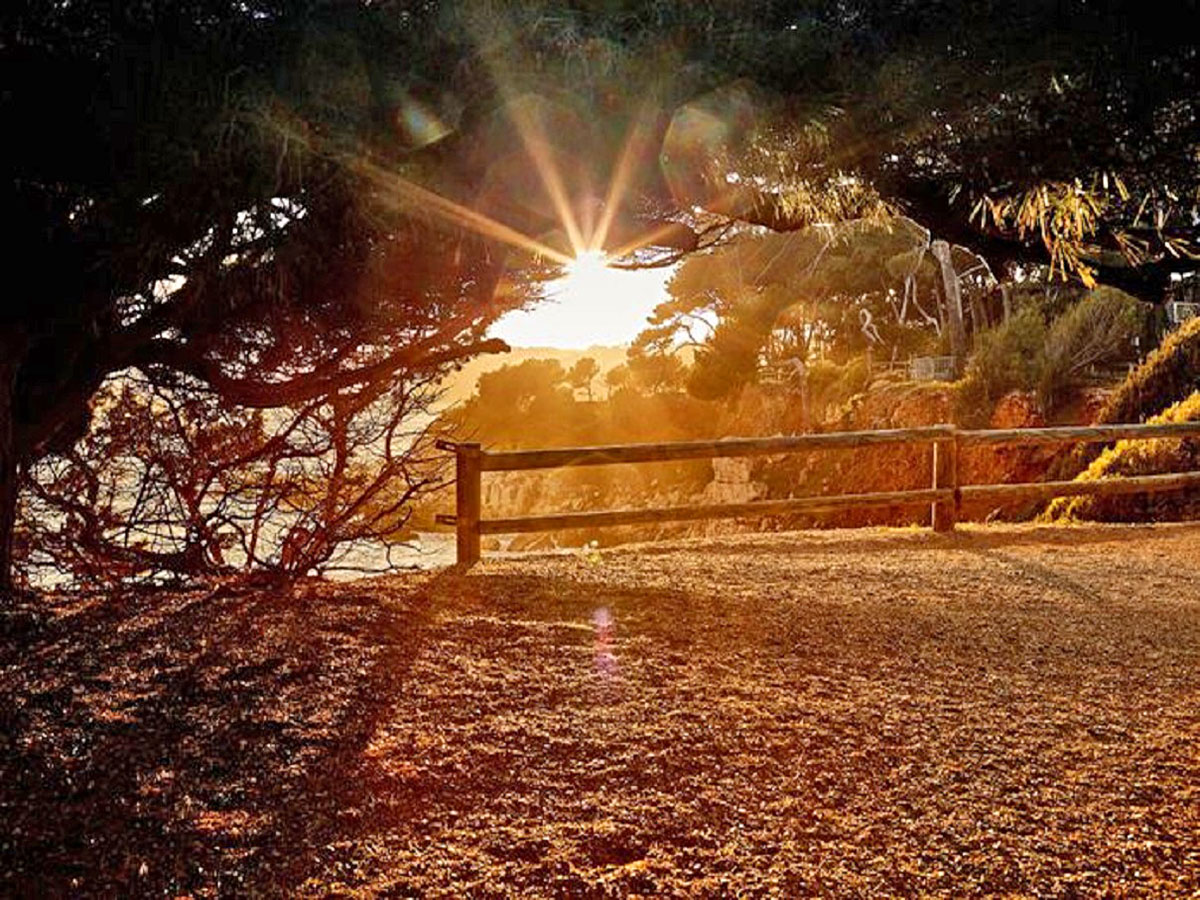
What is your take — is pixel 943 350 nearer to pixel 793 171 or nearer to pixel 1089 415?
pixel 1089 415

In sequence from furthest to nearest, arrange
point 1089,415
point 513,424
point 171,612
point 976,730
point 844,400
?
point 513,424
point 844,400
point 1089,415
point 171,612
point 976,730

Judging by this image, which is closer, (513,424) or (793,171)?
(793,171)

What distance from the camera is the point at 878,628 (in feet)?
17.7

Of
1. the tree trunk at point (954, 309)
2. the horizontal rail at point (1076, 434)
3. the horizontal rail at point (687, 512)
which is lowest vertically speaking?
the horizontal rail at point (687, 512)

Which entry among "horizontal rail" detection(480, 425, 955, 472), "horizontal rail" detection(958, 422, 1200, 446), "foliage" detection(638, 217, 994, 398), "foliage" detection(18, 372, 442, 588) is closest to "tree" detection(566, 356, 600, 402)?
"foliage" detection(638, 217, 994, 398)

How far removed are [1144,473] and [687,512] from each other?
21.3 feet

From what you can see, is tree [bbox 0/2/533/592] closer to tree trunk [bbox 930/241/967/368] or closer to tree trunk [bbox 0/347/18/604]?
tree trunk [bbox 0/347/18/604]

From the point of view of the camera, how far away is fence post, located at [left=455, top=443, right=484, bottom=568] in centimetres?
759

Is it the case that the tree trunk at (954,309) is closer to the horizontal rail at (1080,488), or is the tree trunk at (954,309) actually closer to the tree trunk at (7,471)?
the horizontal rail at (1080,488)

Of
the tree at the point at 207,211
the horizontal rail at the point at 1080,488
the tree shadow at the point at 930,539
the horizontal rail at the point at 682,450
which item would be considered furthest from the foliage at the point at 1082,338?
the tree at the point at 207,211

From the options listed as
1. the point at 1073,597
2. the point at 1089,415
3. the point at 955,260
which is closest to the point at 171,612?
the point at 1073,597

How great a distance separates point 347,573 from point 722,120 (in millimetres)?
4699

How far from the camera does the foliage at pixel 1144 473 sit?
36.3 feet

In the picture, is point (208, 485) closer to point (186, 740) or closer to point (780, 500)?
point (186, 740)
